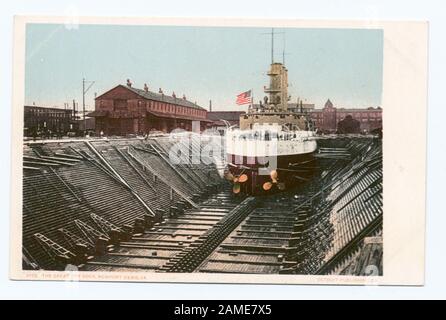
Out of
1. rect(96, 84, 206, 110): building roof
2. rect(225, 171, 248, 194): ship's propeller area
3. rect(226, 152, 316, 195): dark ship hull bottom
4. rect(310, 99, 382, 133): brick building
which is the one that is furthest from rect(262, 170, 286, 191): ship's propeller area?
rect(96, 84, 206, 110): building roof

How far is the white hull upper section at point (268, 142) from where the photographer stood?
7.88 ft

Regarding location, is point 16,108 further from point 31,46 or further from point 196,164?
point 196,164

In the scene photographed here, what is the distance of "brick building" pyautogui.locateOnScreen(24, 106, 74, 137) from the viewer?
7.82ft

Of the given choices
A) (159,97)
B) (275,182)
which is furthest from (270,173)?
(159,97)

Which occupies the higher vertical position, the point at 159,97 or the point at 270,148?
the point at 159,97

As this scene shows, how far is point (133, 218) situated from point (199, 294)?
45cm

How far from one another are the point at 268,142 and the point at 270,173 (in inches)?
5.6

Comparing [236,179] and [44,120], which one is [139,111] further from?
[236,179]

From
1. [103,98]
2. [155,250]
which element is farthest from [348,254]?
[103,98]

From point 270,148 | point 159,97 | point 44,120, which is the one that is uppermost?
point 159,97

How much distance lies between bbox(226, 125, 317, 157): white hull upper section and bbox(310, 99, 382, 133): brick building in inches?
2.7

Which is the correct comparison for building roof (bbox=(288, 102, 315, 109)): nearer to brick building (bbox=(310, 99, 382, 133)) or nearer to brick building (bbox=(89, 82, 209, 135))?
brick building (bbox=(310, 99, 382, 133))

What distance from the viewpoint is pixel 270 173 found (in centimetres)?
242

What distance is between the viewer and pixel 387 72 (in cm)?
237
